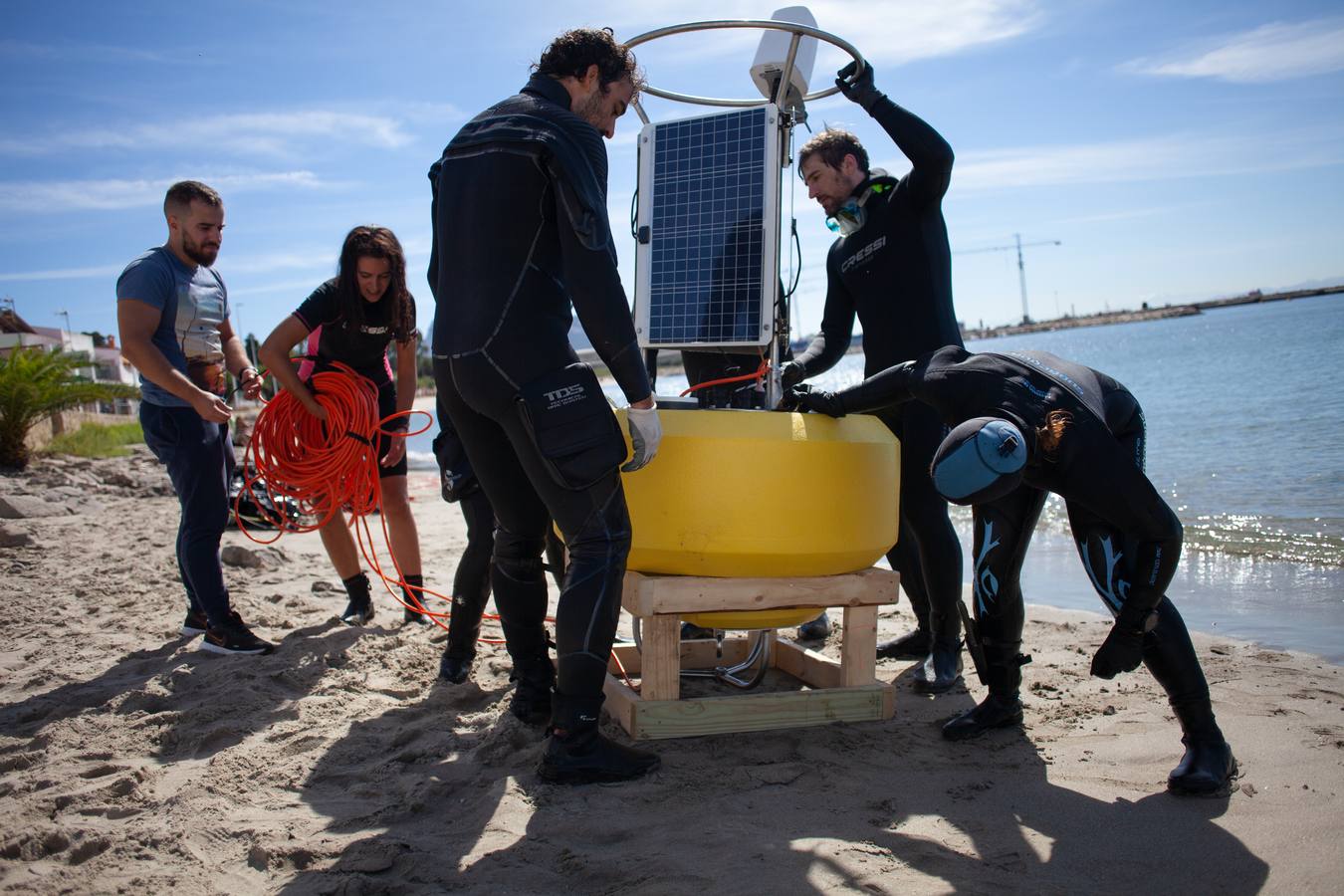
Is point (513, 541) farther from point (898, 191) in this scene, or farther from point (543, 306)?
point (898, 191)

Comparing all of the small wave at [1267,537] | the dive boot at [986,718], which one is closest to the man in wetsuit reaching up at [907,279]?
the dive boot at [986,718]

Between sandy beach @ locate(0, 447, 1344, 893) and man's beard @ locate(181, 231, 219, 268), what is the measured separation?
1.75 m

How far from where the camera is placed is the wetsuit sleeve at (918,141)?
3650 mm

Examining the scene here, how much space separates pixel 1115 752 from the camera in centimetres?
298

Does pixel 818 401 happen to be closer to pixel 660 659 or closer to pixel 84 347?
pixel 660 659

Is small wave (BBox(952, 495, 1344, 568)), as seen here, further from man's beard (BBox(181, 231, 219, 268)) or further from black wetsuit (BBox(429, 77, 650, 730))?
man's beard (BBox(181, 231, 219, 268))

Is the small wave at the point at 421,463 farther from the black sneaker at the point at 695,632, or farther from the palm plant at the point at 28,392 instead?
the black sneaker at the point at 695,632

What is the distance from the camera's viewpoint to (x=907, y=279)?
154 inches

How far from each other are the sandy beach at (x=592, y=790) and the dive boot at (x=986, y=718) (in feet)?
0.12

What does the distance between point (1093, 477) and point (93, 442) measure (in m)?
13.2

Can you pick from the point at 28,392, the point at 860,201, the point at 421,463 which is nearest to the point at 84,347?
the point at 421,463

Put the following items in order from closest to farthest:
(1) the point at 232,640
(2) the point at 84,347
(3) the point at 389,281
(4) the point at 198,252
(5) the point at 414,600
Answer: (1) the point at 232,640, (4) the point at 198,252, (3) the point at 389,281, (5) the point at 414,600, (2) the point at 84,347

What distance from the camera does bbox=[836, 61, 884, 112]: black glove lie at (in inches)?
145

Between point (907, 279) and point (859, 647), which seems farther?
point (907, 279)
